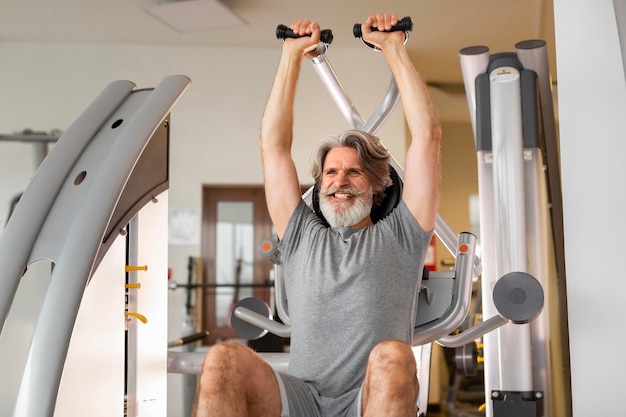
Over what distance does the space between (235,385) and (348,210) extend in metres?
0.63

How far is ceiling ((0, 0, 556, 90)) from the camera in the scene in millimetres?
5539

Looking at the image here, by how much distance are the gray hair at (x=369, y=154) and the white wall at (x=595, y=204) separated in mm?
526

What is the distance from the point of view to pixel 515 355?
2209 mm

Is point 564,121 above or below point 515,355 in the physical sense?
above

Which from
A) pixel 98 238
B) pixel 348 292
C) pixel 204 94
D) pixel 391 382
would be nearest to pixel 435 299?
pixel 348 292

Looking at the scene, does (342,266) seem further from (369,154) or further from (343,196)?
(369,154)

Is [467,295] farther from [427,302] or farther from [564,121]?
[564,121]

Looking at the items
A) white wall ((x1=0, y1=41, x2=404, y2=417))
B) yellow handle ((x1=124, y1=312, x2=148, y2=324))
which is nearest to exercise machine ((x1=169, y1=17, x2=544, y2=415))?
yellow handle ((x1=124, y1=312, x2=148, y2=324))

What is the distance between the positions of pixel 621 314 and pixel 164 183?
1350mm

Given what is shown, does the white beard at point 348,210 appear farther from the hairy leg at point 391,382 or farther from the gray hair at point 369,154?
the hairy leg at point 391,382

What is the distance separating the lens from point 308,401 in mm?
1777

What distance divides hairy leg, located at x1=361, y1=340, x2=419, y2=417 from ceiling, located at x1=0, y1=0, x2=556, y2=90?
13.2 feet

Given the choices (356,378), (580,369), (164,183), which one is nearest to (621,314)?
(580,369)

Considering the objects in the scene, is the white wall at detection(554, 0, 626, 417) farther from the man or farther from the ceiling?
the ceiling
